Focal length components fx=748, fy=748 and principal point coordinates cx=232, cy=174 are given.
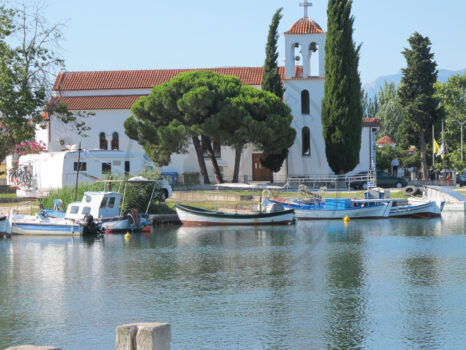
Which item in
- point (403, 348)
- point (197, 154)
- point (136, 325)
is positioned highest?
point (197, 154)

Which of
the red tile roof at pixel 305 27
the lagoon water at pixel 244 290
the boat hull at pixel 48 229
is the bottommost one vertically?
the lagoon water at pixel 244 290

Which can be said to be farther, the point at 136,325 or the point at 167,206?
the point at 167,206

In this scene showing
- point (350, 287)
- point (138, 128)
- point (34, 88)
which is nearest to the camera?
point (350, 287)

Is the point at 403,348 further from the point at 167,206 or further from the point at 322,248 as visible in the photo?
the point at 167,206

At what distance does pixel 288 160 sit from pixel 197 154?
8233mm

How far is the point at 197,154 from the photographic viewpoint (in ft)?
187

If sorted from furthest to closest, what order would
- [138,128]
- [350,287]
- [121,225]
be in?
[138,128] → [121,225] → [350,287]

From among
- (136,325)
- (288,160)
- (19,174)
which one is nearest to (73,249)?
(19,174)

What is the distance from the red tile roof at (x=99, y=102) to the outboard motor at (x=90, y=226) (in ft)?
91.1

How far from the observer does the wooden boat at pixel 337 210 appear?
43.9 meters

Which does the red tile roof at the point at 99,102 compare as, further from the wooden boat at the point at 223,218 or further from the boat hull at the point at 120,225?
the boat hull at the point at 120,225

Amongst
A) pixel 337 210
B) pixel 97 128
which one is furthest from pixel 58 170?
pixel 97 128

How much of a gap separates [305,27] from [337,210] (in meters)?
20.9

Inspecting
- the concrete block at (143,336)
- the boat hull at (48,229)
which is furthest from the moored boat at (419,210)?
the concrete block at (143,336)
